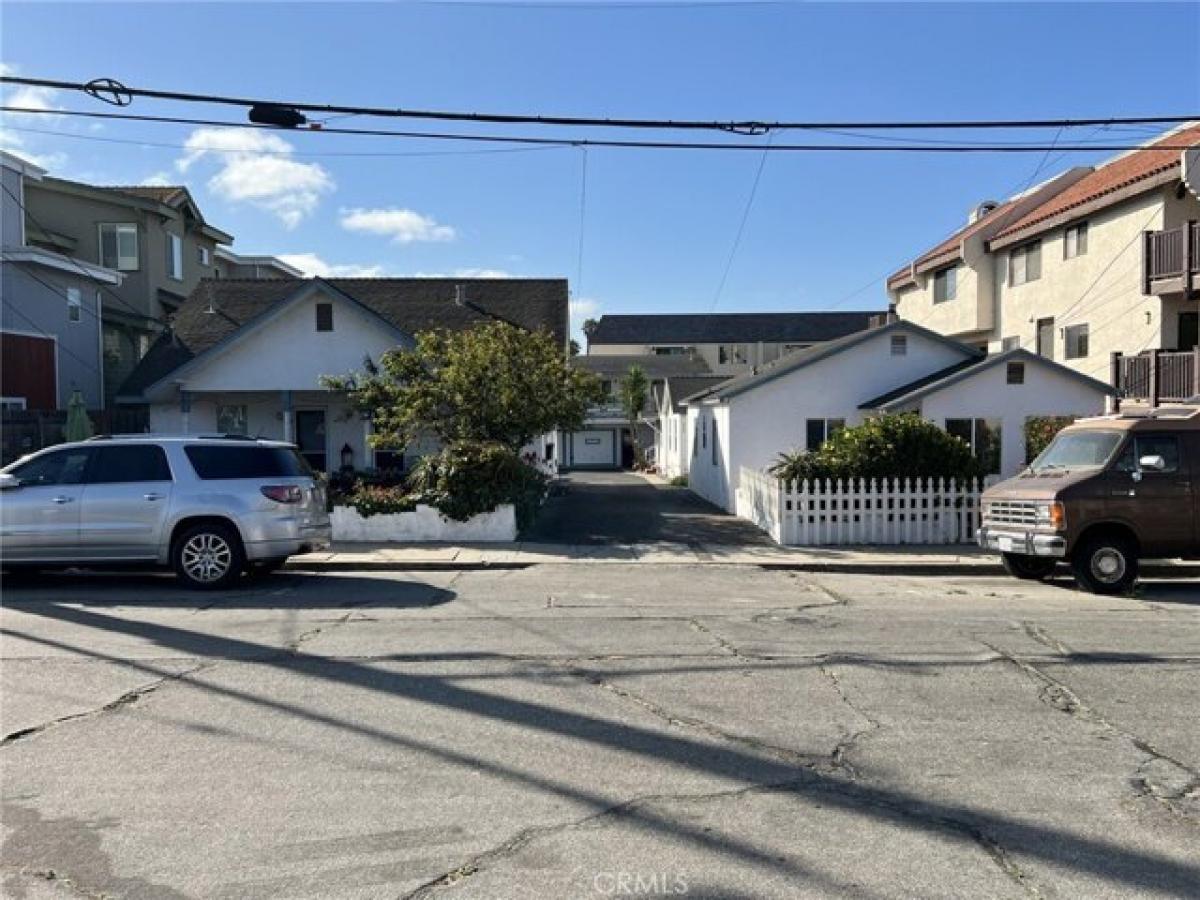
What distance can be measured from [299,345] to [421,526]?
8.65 meters

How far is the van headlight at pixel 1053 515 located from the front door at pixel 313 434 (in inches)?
707

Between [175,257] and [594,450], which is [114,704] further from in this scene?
[594,450]

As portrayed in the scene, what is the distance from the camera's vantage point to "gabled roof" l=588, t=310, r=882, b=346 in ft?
247

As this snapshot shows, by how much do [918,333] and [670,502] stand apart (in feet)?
24.1

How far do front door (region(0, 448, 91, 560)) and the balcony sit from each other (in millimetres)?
23189

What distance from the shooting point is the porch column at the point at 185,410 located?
22.1 metres

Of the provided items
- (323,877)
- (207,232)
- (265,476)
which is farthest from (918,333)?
(207,232)

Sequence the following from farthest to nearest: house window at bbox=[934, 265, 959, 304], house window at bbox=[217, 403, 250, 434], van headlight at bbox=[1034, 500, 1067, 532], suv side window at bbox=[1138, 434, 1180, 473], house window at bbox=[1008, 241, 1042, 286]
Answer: house window at bbox=[934, 265, 959, 304] → house window at bbox=[1008, 241, 1042, 286] → house window at bbox=[217, 403, 250, 434] → suv side window at bbox=[1138, 434, 1180, 473] → van headlight at bbox=[1034, 500, 1067, 532]

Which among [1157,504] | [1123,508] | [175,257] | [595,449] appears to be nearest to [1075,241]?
[1157,504]

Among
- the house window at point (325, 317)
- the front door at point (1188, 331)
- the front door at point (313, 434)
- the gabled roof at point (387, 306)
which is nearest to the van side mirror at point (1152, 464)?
the front door at point (1188, 331)

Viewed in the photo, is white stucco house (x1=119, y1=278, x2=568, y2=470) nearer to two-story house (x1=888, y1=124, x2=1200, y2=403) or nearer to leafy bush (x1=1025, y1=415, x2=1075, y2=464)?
leafy bush (x1=1025, y1=415, x2=1075, y2=464)

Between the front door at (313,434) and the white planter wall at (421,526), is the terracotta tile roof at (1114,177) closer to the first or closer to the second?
the white planter wall at (421,526)

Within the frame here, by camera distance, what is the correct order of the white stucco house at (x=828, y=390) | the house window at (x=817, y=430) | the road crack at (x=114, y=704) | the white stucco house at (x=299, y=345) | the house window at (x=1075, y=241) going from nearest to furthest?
1. the road crack at (x=114, y=704)
2. the white stucco house at (x=828, y=390)
3. the house window at (x=817, y=430)
4. the white stucco house at (x=299, y=345)
5. the house window at (x=1075, y=241)

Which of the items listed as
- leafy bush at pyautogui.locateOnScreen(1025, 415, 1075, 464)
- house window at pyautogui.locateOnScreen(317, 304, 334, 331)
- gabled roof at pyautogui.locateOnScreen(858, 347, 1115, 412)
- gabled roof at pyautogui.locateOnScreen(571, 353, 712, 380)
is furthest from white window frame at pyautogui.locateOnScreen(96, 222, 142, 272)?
gabled roof at pyautogui.locateOnScreen(571, 353, 712, 380)
